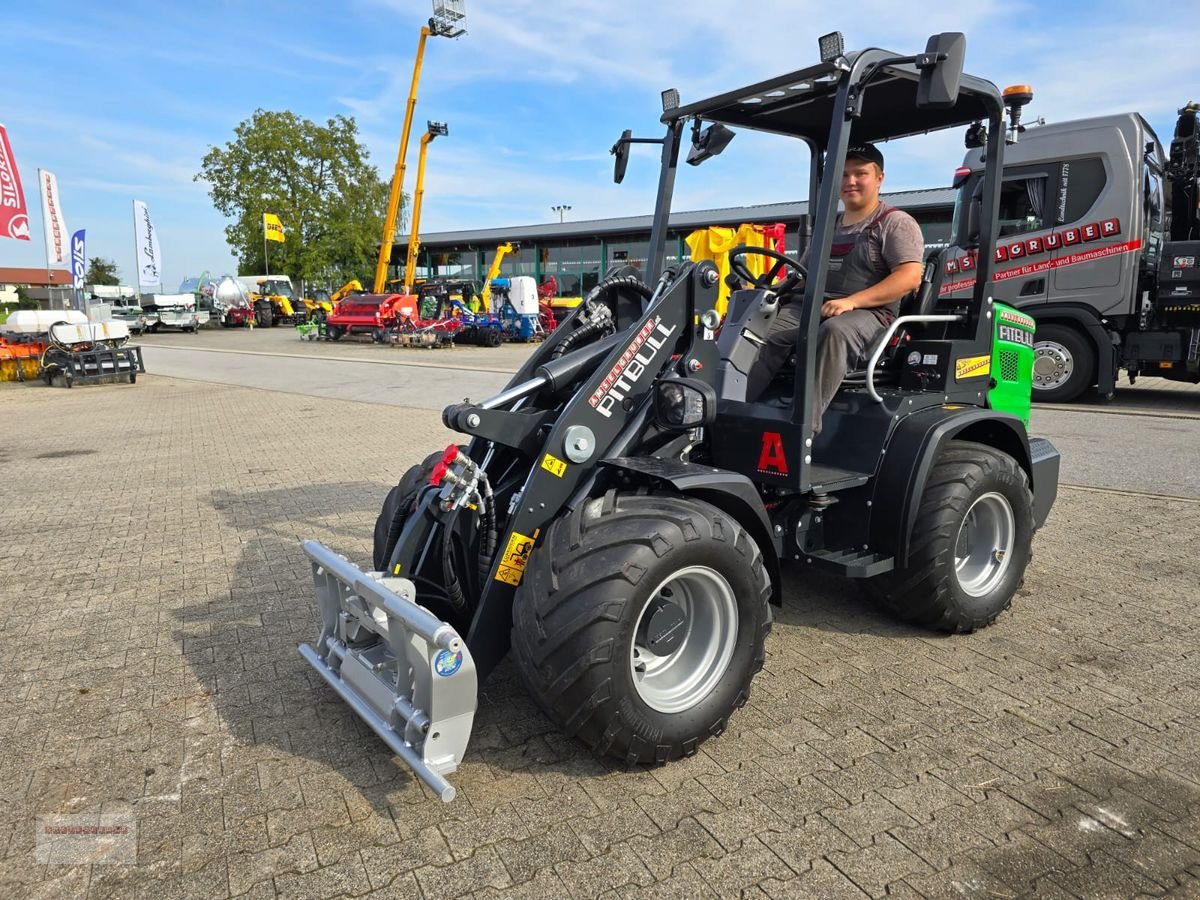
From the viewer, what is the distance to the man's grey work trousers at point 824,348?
3.60 meters

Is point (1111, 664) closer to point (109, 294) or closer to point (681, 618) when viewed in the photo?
point (681, 618)

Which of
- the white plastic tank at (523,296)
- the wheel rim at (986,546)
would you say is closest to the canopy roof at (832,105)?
the wheel rim at (986,546)

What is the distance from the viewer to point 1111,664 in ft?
12.0

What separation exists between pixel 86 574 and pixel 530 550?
3465 millimetres

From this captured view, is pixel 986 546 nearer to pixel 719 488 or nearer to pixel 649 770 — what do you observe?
pixel 719 488

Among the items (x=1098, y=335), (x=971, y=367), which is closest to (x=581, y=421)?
(x=971, y=367)

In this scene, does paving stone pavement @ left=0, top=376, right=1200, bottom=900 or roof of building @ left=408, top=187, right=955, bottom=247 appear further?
roof of building @ left=408, top=187, right=955, bottom=247

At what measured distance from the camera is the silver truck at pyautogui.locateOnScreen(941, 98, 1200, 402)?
10.1 metres

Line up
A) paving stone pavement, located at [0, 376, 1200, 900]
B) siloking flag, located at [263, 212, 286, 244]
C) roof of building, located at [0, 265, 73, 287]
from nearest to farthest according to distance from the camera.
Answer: paving stone pavement, located at [0, 376, 1200, 900], siloking flag, located at [263, 212, 286, 244], roof of building, located at [0, 265, 73, 287]

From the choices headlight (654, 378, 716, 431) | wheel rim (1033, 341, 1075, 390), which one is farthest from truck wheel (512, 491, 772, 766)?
wheel rim (1033, 341, 1075, 390)

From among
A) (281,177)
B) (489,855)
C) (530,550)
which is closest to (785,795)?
(489,855)

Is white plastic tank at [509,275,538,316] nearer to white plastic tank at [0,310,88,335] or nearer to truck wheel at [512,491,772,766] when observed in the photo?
white plastic tank at [0,310,88,335]

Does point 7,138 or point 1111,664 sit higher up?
point 7,138

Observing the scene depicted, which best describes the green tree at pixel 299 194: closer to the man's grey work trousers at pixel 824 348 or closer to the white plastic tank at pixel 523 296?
the white plastic tank at pixel 523 296
